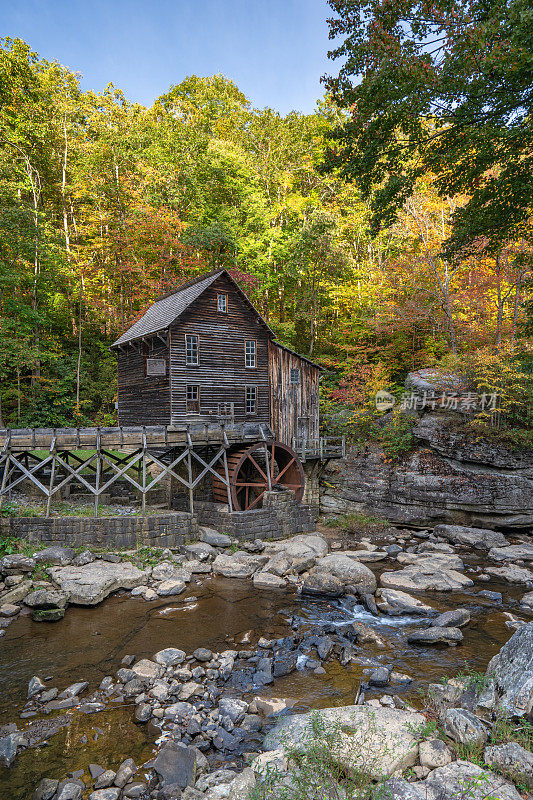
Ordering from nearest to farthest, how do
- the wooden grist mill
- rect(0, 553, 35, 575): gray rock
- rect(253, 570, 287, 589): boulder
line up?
rect(0, 553, 35, 575): gray rock
rect(253, 570, 287, 589): boulder
the wooden grist mill

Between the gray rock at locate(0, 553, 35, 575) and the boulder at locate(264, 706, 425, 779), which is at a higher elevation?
the boulder at locate(264, 706, 425, 779)

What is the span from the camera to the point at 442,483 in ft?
55.2

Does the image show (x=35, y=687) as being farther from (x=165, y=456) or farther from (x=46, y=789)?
(x=165, y=456)

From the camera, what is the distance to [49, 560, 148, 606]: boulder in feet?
32.7

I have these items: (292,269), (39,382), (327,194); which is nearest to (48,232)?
(39,382)

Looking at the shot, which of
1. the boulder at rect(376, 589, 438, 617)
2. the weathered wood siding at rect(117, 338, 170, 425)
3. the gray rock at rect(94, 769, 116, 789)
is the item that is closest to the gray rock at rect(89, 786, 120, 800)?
the gray rock at rect(94, 769, 116, 789)

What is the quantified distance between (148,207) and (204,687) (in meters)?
24.8

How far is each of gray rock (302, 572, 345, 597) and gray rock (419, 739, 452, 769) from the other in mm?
6243

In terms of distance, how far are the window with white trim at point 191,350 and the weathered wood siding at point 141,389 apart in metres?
0.94

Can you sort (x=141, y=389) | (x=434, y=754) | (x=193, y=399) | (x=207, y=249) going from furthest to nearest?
(x=207, y=249), (x=141, y=389), (x=193, y=399), (x=434, y=754)

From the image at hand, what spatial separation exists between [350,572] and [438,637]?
3.23 m

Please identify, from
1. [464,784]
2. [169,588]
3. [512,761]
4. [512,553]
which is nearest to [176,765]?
[464,784]

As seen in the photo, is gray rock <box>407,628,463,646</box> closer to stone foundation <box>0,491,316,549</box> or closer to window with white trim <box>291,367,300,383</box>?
stone foundation <box>0,491,316,549</box>

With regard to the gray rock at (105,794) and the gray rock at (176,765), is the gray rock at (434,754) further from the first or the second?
the gray rock at (105,794)
